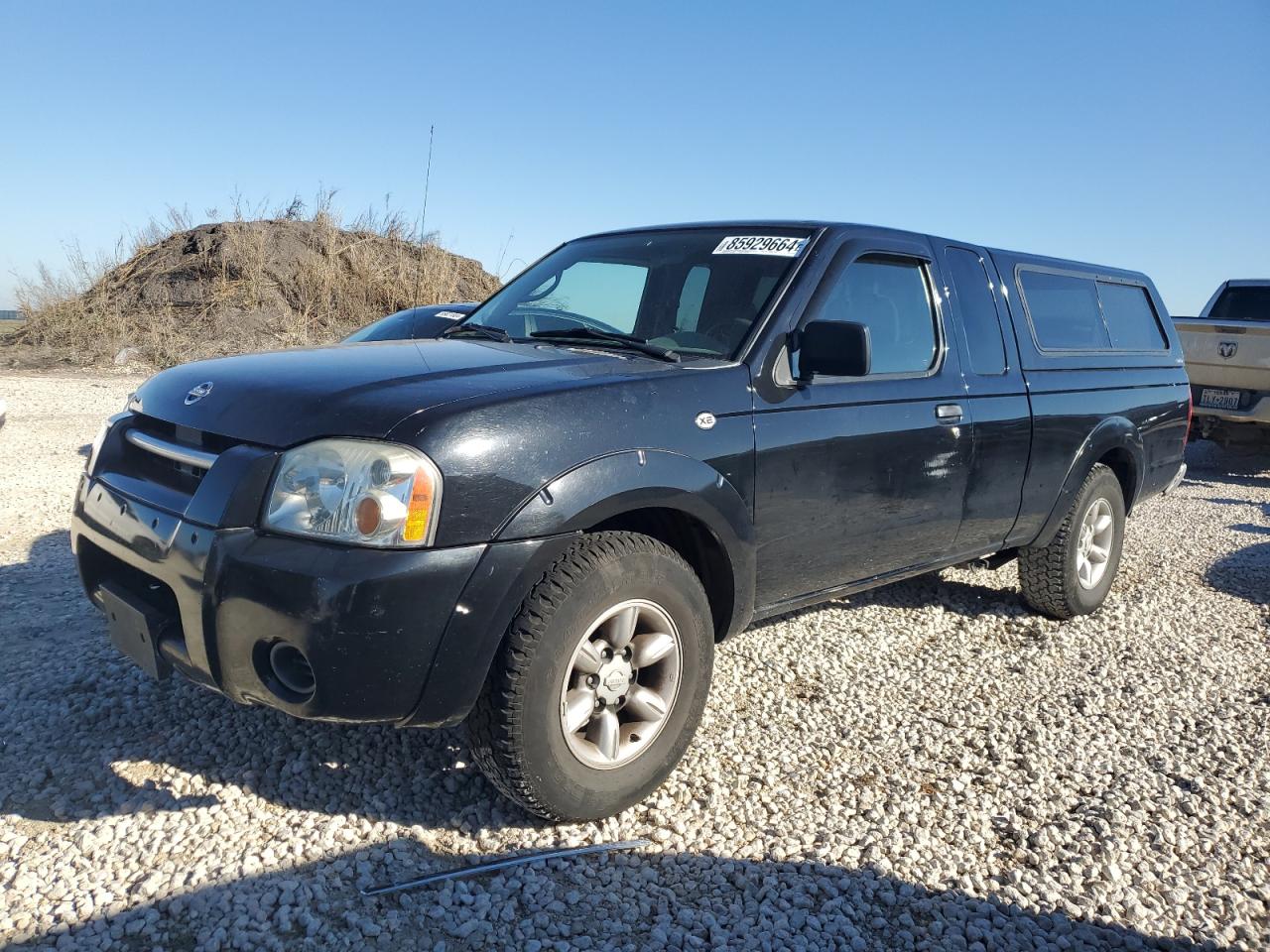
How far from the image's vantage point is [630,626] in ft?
8.96

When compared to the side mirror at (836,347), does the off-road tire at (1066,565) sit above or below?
below

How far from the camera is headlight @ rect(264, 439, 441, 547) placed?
2.30 m

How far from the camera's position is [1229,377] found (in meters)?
9.84

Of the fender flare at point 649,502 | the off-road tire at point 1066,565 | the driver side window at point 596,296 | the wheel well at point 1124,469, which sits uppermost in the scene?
the driver side window at point 596,296

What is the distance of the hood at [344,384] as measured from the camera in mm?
2439

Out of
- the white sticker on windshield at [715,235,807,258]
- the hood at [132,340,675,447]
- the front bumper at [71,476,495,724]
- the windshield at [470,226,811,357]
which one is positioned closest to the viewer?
the front bumper at [71,476,495,724]

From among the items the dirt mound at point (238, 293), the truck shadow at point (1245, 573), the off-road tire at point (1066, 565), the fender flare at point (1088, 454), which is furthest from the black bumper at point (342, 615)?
the dirt mound at point (238, 293)

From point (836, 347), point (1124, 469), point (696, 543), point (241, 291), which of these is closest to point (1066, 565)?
point (1124, 469)

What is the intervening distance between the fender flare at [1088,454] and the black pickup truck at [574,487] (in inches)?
17.2

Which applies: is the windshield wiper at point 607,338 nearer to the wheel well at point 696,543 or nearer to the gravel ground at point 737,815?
the wheel well at point 696,543

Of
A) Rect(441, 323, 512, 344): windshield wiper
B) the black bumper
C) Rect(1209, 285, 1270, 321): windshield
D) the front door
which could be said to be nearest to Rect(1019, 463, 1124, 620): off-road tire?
the front door

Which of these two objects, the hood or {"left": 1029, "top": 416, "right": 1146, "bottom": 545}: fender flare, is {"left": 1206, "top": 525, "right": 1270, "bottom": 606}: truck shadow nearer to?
{"left": 1029, "top": 416, "right": 1146, "bottom": 545}: fender flare

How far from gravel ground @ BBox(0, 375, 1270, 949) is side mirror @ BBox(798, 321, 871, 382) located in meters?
1.36

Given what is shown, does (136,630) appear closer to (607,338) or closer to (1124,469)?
(607,338)
